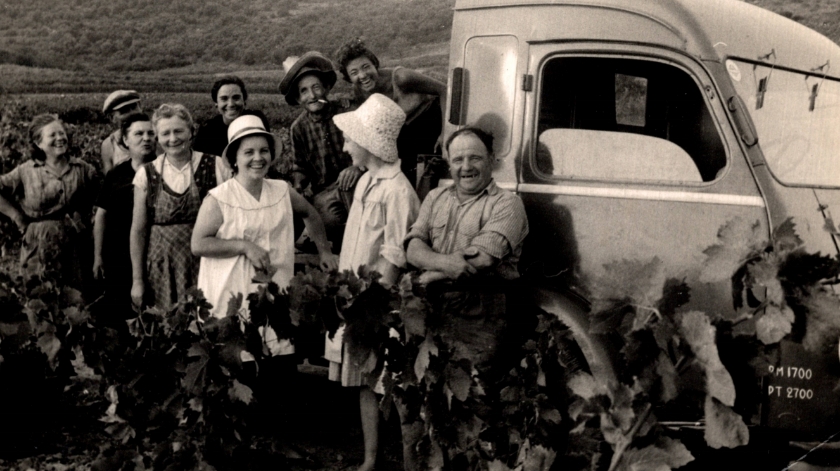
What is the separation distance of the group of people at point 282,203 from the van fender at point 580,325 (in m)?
0.35

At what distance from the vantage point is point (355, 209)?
4.29 metres

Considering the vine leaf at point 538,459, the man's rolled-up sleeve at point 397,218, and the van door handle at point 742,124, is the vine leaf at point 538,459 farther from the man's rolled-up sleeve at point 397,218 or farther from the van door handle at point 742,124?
the van door handle at point 742,124

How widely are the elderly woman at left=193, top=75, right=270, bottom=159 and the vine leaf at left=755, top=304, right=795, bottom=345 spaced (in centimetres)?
358

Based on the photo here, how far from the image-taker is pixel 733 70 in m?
4.14

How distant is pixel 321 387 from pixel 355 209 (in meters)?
2.47

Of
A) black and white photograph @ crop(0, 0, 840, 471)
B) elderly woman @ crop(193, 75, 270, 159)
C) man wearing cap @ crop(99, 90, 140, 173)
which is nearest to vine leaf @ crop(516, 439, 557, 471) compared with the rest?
black and white photograph @ crop(0, 0, 840, 471)

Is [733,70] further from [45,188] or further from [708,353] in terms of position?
[45,188]

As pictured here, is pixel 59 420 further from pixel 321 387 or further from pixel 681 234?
pixel 681 234

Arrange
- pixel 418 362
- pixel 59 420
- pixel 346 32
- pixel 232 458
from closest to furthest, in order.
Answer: pixel 418 362
pixel 232 458
pixel 59 420
pixel 346 32

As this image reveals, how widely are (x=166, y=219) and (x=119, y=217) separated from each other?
2.15 feet

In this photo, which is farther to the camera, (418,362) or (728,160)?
(728,160)

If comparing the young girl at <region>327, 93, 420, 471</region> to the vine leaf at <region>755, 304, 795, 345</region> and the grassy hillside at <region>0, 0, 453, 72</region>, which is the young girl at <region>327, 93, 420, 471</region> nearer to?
the vine leaf at <region>755, 304, 795, 345</region>

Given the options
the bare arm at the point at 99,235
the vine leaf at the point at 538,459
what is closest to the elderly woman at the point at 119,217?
the bare arm at the point at 99,235

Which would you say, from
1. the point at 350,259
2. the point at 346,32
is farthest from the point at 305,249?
the point at 346,32
